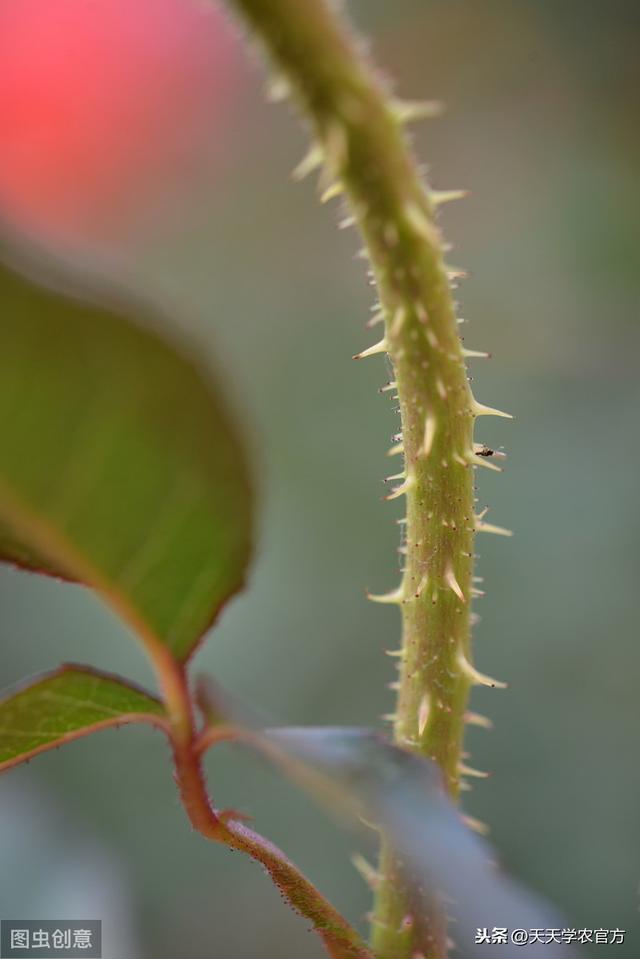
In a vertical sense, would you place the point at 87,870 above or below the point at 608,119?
below

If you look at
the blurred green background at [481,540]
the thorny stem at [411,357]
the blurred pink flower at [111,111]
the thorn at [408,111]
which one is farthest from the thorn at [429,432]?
the blurred pink flower at [111,111]

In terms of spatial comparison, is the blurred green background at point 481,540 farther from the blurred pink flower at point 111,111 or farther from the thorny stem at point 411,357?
the thorny stem at point 411,357

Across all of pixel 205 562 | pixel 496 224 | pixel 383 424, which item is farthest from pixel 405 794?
pixel 496 224

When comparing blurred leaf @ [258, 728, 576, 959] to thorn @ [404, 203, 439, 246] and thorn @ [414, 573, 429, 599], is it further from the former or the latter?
thorn @ [404, 203, 439, 246]

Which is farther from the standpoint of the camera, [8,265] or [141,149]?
[141,149]

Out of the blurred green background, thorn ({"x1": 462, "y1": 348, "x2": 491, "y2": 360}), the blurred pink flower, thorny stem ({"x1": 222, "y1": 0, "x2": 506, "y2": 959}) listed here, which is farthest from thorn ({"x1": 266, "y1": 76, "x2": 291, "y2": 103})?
the blurred pink flower

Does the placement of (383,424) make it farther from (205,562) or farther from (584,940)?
(205,562)

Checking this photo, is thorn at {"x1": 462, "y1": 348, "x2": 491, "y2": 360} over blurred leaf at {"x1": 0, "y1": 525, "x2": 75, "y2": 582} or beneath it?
Answer: over
